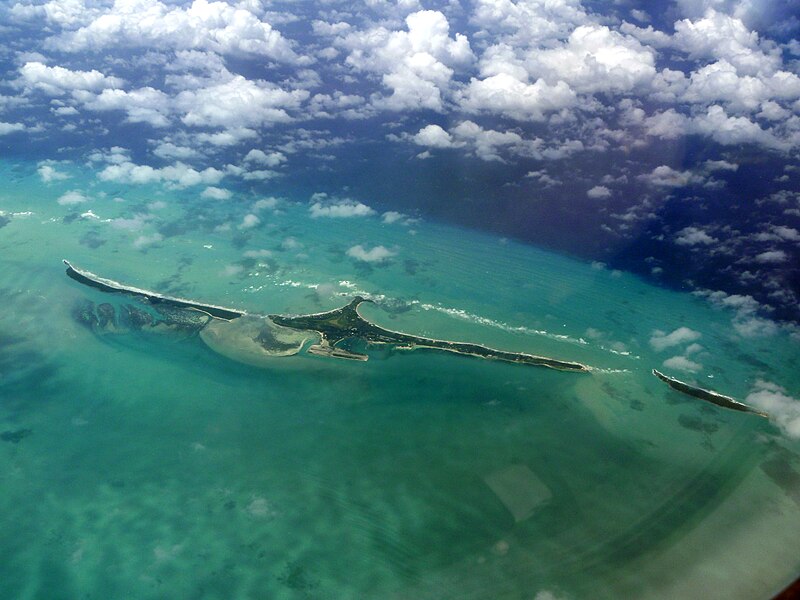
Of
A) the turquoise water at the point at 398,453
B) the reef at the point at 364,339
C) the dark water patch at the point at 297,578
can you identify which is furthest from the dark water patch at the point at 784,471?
the dark water patch at the point at 297,578

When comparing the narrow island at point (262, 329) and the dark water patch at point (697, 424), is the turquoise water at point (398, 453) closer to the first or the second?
the dark water patch at point (697, 424)

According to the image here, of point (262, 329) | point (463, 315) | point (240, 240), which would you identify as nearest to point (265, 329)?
point (262, 329)

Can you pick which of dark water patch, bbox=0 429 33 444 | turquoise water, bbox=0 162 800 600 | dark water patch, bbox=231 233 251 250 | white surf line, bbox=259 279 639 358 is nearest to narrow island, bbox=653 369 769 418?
turquoise water, bbox=0 162 800 600

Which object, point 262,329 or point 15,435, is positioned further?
point 262,329

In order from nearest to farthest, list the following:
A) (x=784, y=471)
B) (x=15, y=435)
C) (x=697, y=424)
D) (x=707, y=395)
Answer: (x=784, y=471), (x=15, y=435), (x=697, y=424), (x=707, y=395)

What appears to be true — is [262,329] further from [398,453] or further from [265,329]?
[398,453]

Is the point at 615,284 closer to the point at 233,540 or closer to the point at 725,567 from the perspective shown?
the point at 725,567
